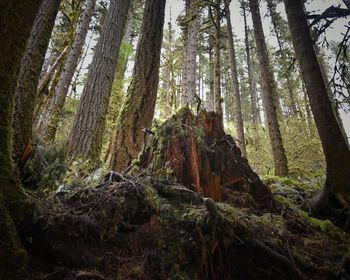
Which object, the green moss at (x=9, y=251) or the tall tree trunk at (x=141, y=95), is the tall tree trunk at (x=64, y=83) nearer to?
the tall tree trunk at (x=141, y=95)

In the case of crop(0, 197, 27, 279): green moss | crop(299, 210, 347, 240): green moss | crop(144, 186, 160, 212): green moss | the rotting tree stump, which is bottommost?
crop(0, 197, 27, 279): green moss

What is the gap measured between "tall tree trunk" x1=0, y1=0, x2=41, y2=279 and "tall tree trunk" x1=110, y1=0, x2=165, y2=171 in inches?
A: 106

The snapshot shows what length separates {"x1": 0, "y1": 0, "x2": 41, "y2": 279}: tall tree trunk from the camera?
1.40 metres

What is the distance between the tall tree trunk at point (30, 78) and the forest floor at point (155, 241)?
688 millimetres

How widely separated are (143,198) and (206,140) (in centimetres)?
179

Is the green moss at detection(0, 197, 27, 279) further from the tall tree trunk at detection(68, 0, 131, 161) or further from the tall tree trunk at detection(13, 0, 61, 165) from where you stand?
the tall tree trunk at detection(68, 0, 131, 161)

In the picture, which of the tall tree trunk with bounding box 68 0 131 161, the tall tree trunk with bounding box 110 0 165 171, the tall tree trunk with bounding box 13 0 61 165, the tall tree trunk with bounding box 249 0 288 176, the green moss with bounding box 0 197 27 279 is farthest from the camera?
the tall tree trunk with bounding box 249 0 288 176

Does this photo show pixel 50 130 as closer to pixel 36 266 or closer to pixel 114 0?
pixel 114 0

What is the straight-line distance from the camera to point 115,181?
226cm

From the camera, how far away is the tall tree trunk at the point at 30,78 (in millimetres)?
2430

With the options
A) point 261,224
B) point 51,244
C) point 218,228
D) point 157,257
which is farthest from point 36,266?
point 261,224

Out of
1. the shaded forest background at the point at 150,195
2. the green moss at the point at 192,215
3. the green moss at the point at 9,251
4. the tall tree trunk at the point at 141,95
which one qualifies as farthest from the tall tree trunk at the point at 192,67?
the green moss at the point at 9,251

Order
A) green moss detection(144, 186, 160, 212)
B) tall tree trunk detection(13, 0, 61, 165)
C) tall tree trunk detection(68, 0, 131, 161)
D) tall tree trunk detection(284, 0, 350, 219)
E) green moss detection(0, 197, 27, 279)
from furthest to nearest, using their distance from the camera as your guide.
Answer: tall tree trunk detection(68, 0, 131, 161)
tall tree trunk detection(284, 0, 350, 219)
tall tree trunk detection(13, 0, 61, 165)
green moss detection(144, 186, 160, 212)
green moss detection(0, 197, 27, 279)

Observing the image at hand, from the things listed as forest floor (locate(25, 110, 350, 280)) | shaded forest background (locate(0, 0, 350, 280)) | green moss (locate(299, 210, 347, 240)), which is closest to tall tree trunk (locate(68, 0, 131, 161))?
shaded forest background (locate(0, 0, 350, 280))
